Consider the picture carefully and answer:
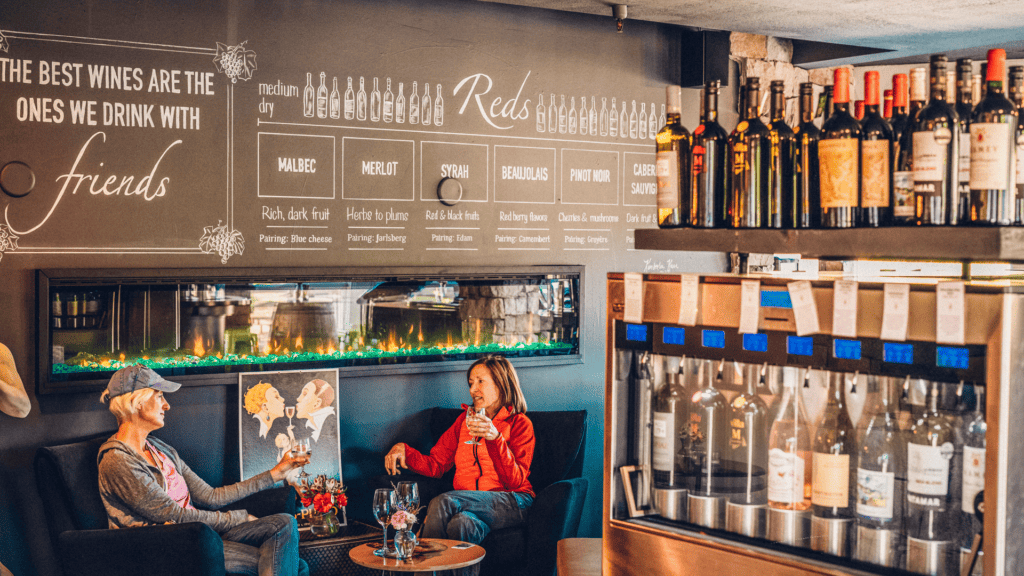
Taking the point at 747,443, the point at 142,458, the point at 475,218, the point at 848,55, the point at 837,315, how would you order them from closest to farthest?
the point at 837,315 → the point at 747,443 → the point at 142,458 → the point at 475,218 → the point at 848,55

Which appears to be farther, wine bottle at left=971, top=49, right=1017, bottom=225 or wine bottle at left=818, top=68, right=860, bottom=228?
wine bottle at left=818, top=68, right=860, bottom=228

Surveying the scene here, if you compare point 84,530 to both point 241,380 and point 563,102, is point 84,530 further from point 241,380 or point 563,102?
point 563,102

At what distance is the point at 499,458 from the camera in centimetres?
429

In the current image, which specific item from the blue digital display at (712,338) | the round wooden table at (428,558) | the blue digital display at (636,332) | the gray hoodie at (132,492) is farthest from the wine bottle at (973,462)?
the gray hoodie at (132,492)

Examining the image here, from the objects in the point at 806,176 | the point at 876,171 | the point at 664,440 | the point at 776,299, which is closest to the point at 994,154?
the point at 876,171

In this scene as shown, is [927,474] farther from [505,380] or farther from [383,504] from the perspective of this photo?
[505,380]

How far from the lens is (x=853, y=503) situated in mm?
1980

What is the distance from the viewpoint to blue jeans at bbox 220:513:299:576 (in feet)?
11.7

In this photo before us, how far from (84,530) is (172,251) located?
1.30m

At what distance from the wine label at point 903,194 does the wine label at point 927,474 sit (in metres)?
0.51

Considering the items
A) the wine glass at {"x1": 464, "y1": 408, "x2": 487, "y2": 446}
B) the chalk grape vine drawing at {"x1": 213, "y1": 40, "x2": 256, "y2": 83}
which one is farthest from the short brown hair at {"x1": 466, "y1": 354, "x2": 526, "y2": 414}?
the chalk grape vine drawing at {"x1": 213, "y1": 40, "x2": 256, "y2": 83}

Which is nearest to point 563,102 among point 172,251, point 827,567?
point 172,251

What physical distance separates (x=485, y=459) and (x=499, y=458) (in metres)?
0.08

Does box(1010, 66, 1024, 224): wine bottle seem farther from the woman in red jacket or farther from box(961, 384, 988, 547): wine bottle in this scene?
the woman in red jacket
